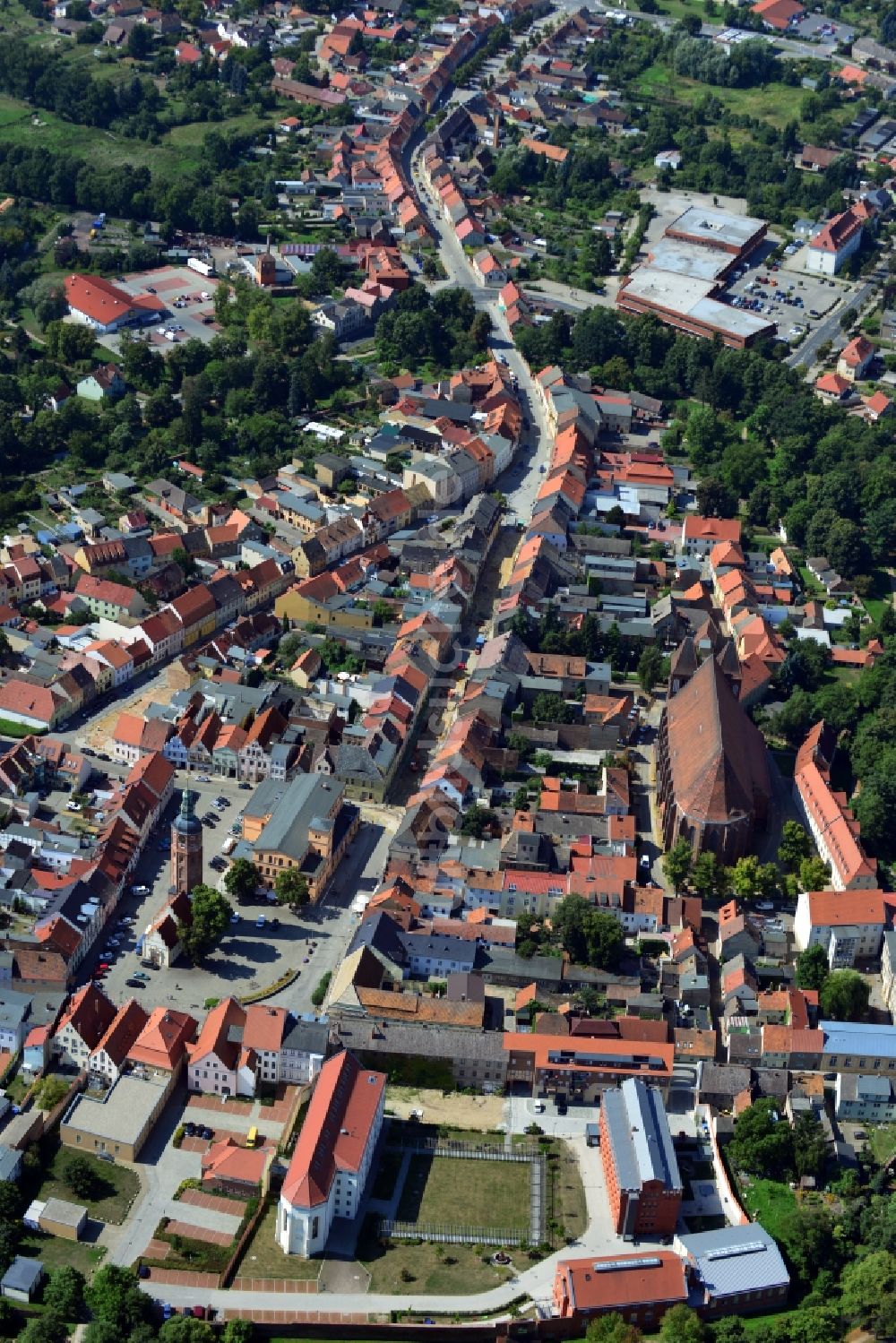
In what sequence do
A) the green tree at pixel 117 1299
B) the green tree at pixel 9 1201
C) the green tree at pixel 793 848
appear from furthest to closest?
the green tree at pixel 793 848 < the green tree at pixel 9 1201 < the green tree at pixel 117 1299

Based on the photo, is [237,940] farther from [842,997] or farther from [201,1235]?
[842,997]

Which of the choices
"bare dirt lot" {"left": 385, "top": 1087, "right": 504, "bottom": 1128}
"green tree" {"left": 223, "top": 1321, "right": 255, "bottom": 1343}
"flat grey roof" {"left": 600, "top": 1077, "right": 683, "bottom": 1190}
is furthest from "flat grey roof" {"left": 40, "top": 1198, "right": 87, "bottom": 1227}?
"flat grey roof" {"left": 600, "top": 1077, "right": 683, "bottom": 1190}

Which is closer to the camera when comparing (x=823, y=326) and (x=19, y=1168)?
(x=19, y=1168)

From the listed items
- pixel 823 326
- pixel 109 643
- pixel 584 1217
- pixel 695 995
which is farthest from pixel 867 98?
pixel 584 1217

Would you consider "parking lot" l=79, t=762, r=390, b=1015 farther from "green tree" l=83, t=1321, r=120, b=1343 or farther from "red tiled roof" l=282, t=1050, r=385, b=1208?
"green tree" l=83, t=1321, r=120, b=1343

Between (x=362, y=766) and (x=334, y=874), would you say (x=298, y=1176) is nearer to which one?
(x=334, y=874)

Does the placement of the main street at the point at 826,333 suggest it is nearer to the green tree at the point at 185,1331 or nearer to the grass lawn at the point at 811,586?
the grass lawn at the point at 811,586

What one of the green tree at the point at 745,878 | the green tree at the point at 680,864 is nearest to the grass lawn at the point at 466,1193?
the green tree at the point at 680,864
